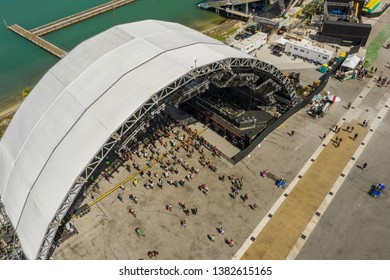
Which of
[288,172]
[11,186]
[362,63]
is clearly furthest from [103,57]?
[362,63]

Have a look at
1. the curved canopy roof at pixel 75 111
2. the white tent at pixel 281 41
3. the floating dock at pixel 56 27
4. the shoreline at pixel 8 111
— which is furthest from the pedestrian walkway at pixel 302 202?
the floating dock at pixel 56 27

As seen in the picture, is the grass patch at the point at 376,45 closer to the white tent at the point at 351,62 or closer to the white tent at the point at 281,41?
the white tent at the point at 351,62

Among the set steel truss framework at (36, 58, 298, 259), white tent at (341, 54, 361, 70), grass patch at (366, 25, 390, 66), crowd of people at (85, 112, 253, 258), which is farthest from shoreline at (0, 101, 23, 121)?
grass patch at (366, 25, 390, 66)

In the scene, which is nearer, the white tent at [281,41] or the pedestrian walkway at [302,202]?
the pedestrian walkway at [302,202]

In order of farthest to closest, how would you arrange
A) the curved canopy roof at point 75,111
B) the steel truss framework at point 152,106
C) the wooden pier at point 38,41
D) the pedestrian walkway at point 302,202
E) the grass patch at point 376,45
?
the wooden pier at point 38,41
the grass patch at point 376,45
the pedestrian walkway at point 302,202
the curved canopy roof at point 75,111
the steel truss framework at point 152,106

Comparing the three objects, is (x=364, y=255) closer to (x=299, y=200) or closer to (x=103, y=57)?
(x=299, y=200)

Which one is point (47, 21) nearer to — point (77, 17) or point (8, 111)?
point (77, 17)

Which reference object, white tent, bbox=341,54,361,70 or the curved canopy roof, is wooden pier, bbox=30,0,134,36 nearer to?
the curved canopy roof
